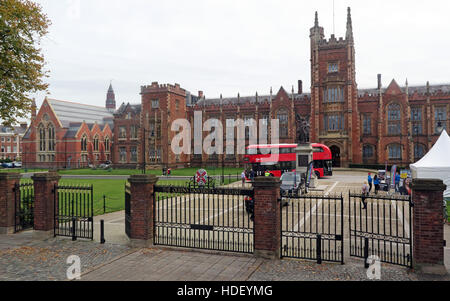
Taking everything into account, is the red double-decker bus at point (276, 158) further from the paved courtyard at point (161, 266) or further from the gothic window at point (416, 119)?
the gothic window at point (416, 119)

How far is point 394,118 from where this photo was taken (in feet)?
169

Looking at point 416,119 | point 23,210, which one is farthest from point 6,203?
point 416,119

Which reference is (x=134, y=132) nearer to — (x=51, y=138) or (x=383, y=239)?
(x=51, y=138)

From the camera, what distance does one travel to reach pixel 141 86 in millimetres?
59781

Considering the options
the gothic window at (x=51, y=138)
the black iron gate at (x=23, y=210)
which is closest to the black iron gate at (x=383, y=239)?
the black iron gate at (x=23, y=210)

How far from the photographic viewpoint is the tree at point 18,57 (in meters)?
15.0

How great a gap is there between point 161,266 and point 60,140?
69092 millimetres

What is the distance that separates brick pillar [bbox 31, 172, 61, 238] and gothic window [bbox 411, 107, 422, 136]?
5375cm

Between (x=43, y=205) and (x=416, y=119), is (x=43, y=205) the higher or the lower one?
the lower one

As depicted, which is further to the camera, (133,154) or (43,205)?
(133,154)

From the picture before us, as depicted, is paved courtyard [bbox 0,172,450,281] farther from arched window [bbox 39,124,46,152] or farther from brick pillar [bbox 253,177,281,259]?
arched window [bbox 39,124,46,152]

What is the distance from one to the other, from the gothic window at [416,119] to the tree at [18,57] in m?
52.1
